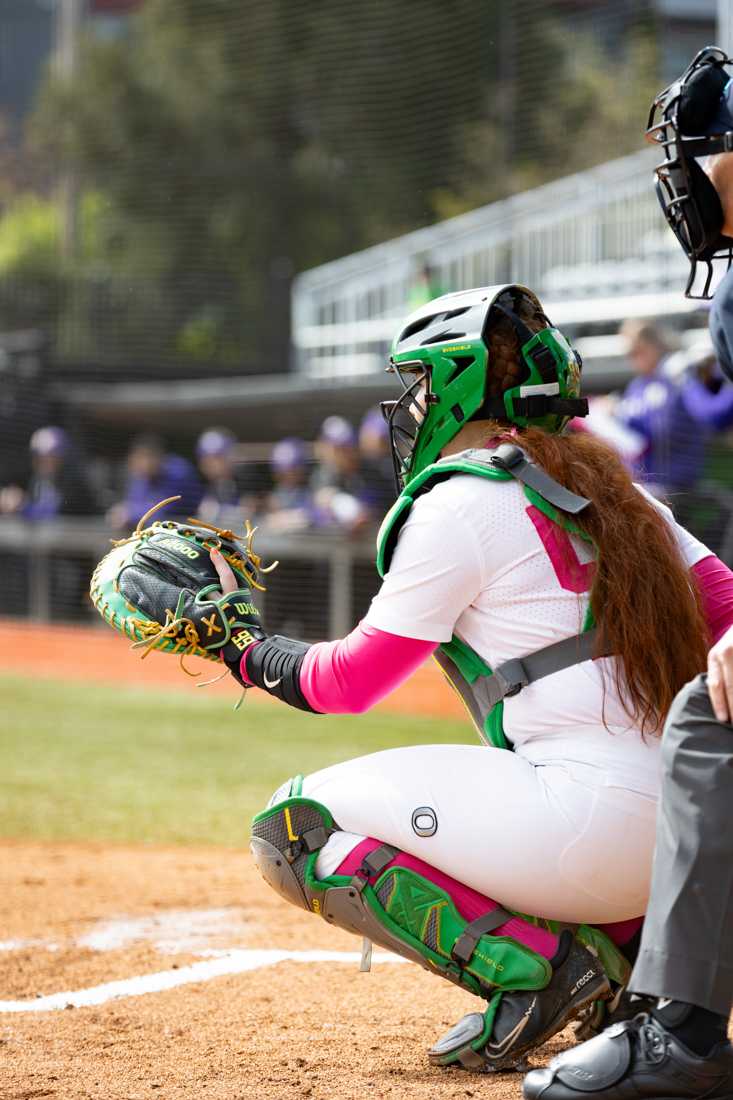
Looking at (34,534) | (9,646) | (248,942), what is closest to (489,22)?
(34,534)

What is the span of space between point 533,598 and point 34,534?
13.3 m

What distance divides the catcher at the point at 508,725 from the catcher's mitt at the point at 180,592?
18 millimetres

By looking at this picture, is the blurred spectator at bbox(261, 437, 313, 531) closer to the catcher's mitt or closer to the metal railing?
the metal railing

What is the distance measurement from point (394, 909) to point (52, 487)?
14462mm

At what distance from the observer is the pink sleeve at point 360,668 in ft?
8.75

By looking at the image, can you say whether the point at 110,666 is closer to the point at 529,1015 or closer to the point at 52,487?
the point at 52,487

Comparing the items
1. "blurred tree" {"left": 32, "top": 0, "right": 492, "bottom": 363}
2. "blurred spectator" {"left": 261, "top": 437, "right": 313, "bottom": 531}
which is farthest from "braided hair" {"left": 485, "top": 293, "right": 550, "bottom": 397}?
"blurred tree" {"left": 32, "top": 0, "right": 492, "bottom": 363}

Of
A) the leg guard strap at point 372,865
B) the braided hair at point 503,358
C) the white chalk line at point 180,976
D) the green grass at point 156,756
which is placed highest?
the braided hair at point 503,358

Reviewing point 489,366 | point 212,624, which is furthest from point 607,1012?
point 489,366

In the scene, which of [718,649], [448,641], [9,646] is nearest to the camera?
[718,649]

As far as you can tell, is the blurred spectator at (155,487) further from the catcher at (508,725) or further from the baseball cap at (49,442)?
the catcher at (508,725)

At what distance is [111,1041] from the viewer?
3018mm

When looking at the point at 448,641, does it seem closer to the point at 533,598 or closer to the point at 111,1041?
the point at 533,598

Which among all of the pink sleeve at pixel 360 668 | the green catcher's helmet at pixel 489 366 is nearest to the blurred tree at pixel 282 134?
the green catcher's helmet at pixel 489 366
